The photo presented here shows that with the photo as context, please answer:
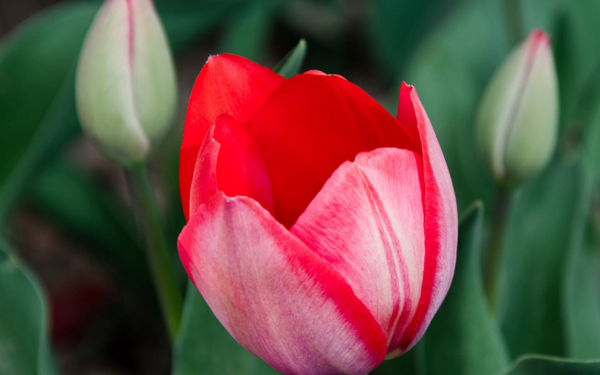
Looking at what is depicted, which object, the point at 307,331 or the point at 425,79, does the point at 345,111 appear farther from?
the point at 425,79

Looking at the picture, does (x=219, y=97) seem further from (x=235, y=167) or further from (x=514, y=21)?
(x=514, y=21)

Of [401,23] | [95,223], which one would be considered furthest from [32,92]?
[401,23]

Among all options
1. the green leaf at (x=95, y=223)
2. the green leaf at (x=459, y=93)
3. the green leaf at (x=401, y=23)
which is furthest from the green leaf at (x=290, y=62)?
the green leaf at (x=401, y=23)

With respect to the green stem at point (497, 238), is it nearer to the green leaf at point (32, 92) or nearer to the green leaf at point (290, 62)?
the green leaf at point (290, 62)

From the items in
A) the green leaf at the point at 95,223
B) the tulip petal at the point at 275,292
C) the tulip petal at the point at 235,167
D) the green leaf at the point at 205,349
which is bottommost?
the green leaf at the point at 95,223

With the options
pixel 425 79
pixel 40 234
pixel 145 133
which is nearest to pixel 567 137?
pixel 425 79

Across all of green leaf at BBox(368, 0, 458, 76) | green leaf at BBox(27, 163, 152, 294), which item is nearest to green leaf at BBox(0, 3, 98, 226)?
green leaf at BBox(27, 163, 152, 294)

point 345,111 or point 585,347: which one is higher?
point 345,111
